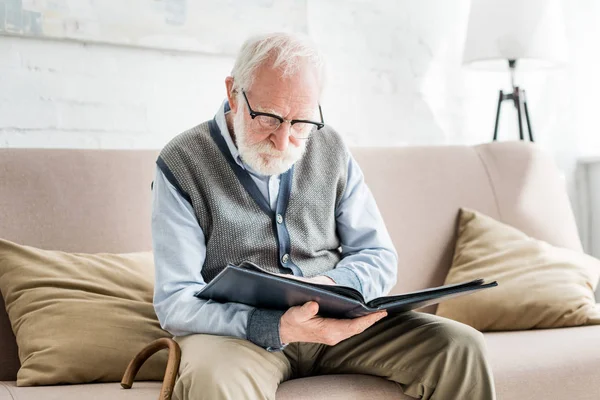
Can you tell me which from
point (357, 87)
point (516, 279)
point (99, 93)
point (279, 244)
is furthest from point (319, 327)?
point (357, 87)

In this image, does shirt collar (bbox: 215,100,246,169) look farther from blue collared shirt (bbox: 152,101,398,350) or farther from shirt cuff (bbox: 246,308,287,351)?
shirt cuff (bbox: 246,308,287,351)

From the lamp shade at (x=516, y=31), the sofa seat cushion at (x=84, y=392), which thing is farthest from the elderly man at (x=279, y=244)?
the lamp shade at (x=516, y=31)

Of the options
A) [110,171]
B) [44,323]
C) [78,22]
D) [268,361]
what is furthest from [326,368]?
[78,22]

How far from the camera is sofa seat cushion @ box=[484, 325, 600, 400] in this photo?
1.92m

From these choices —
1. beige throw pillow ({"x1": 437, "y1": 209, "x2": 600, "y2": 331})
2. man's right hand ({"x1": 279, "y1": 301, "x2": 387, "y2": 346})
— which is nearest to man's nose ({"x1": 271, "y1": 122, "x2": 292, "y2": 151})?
man's right hand ({"x1": 279, "y1": 301, "x2": 387, "y2": 346})

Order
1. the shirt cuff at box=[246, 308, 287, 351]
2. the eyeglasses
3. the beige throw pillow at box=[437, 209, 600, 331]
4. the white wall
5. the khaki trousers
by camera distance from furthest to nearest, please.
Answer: the white wall
the beige throw pillow at box=[437, 209, 600, 331]
the eyeglasses
the shirt cuff at box=[246, 308, 287, 351]
the khaki trousers

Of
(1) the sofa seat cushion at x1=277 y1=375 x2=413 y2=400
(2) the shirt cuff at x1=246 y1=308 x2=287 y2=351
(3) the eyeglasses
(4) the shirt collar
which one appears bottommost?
(1) the sofa seat cushion at x1=277 y1=375 x2=413 y2=400

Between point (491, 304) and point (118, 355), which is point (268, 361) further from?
point (491, 304)

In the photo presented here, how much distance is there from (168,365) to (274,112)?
618mm

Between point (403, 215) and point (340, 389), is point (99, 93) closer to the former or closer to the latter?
point (403, 215)

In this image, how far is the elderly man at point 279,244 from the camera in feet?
5.48

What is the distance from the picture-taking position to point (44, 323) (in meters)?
1.92

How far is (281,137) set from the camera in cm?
188

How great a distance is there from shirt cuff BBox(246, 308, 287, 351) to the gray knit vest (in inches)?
8.9
